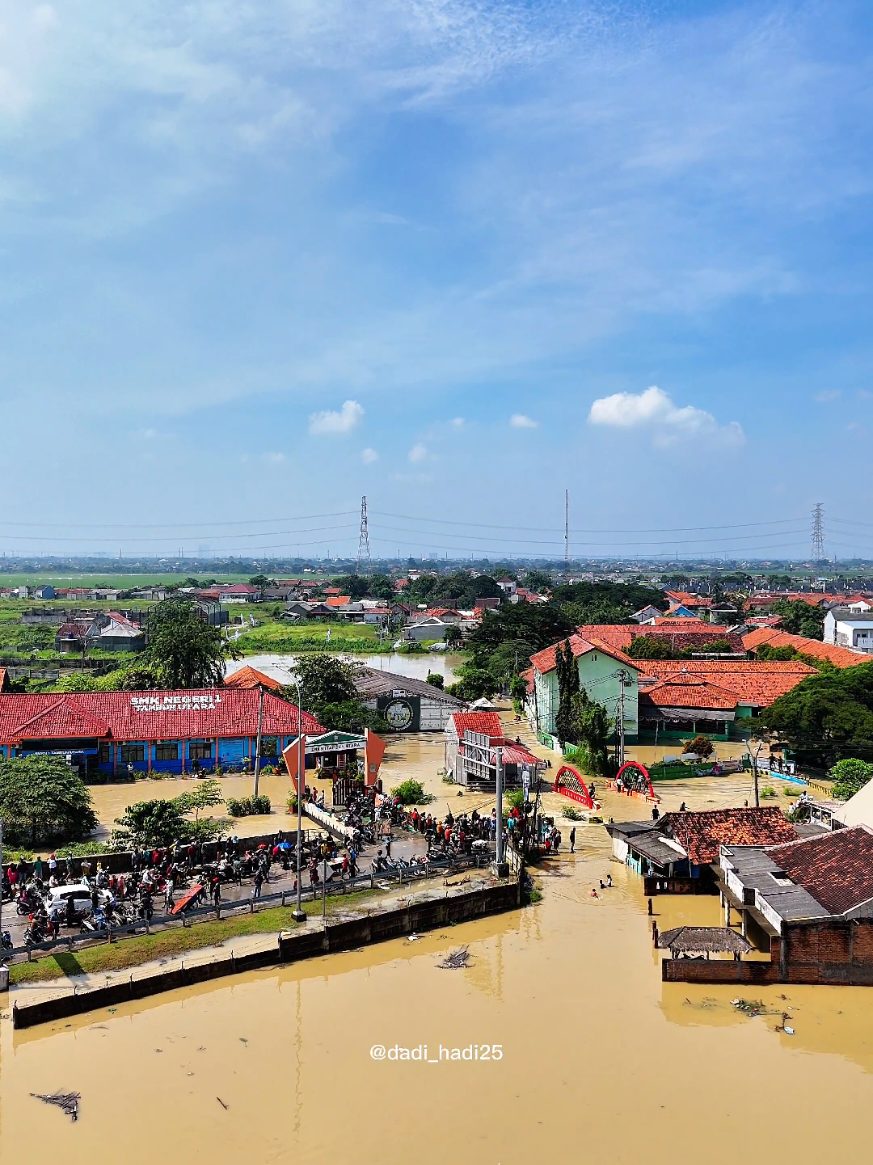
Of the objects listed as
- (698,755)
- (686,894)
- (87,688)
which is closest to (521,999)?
(686,894)

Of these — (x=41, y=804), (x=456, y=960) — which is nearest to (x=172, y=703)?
(x=41, y=804)

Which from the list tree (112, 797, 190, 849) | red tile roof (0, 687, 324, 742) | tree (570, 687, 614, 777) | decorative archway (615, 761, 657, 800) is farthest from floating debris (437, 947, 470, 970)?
tree (570, 687, 614, 777)

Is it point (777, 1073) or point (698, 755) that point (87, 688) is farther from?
point (777, 1073)

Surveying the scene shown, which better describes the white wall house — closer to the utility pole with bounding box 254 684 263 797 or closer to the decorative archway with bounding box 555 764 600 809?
the decorative archway with bounding box 555 764 600 809

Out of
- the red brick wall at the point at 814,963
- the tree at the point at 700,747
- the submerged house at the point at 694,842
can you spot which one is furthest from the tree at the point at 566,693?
the red brick wall at the point at 814,963

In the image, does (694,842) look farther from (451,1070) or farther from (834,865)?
(451,1070)

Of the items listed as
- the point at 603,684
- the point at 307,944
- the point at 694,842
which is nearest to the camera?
the point at 307,944
